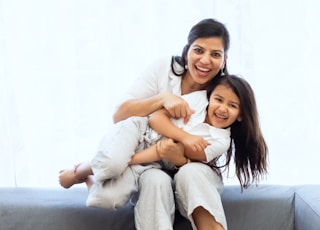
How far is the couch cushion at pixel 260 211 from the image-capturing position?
1643 millimetres

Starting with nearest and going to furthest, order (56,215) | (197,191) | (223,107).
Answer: (197,191), (223,107), (56,215)

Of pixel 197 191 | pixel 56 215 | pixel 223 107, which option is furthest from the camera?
pixel 56 215

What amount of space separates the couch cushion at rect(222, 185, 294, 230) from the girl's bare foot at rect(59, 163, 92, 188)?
492mm

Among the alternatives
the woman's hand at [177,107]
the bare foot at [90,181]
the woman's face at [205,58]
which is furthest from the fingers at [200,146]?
the bare foot at [90,181]

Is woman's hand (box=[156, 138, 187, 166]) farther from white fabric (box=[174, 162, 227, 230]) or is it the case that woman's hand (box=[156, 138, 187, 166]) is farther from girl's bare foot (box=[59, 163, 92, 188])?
girl's bare foot (box=[59, 163, 92, 188])

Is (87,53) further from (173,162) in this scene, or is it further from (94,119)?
(173,162)

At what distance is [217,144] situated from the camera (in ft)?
4.83

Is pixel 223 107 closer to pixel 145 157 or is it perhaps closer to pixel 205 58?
pixel 205 58

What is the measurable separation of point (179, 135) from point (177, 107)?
9 centimetres

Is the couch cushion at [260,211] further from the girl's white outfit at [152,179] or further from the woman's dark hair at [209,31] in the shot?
the woman's dark hair at [209,31]

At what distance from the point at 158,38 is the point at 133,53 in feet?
0.36

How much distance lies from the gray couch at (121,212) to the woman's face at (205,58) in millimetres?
456

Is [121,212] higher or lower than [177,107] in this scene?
lower

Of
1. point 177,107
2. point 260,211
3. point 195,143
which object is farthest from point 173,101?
point 260,211
